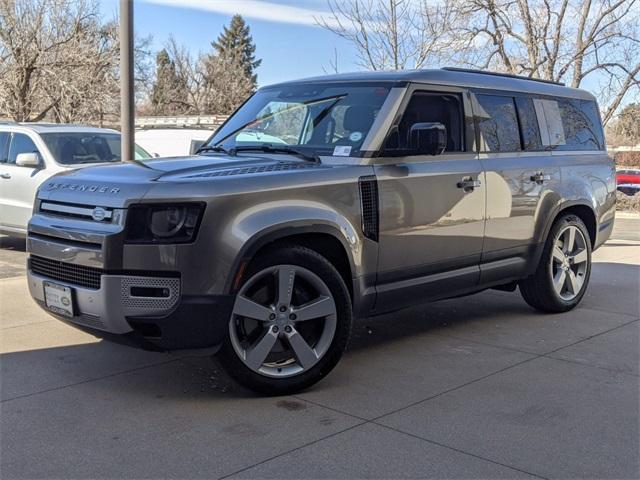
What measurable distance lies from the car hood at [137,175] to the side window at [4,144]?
640cm

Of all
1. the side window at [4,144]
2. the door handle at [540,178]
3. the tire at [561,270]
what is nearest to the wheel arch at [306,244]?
the door handle at [540,178]

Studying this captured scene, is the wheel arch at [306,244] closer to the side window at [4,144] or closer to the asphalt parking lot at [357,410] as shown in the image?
the asphalt parking lot at [357,410]

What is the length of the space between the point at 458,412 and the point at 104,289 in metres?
2.13

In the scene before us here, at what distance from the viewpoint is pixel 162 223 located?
166 inches

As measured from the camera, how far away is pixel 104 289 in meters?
4.20

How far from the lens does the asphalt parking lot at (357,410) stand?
367cm

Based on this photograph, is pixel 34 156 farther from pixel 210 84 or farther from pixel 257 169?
pixel 210 84

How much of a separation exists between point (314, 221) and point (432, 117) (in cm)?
164

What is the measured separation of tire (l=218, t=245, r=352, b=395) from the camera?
4.45m

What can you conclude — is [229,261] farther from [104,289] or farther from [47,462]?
[47,462]

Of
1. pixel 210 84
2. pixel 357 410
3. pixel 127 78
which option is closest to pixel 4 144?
pixel 127 78

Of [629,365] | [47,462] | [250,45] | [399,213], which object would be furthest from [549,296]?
[250,45]

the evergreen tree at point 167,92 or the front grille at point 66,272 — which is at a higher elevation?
the evergreen tree at point 167,92

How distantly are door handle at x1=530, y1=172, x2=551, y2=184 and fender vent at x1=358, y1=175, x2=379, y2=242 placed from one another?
1977 mm
